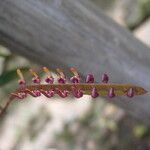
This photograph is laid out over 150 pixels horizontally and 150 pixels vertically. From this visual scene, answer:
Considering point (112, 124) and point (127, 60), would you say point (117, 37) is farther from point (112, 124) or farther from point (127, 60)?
point (112, 124)

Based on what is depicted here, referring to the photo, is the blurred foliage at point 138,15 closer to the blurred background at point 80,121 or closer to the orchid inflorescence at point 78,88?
the blurred background at point 80,121

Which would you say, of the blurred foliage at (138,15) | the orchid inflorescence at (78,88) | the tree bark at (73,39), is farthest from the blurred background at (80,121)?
the orchid inflorescence at (78,88)

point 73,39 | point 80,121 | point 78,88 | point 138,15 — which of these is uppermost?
point 138,15

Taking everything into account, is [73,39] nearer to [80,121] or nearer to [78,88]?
[78,88]

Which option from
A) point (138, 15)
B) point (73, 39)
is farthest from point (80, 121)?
point (73, 39)

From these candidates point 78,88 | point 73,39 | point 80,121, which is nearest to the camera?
point 78,88

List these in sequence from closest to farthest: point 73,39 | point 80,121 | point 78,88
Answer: point 78,88 → point 73,39 → point 80,121

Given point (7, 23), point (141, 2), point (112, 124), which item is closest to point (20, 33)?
point (7, 23)
